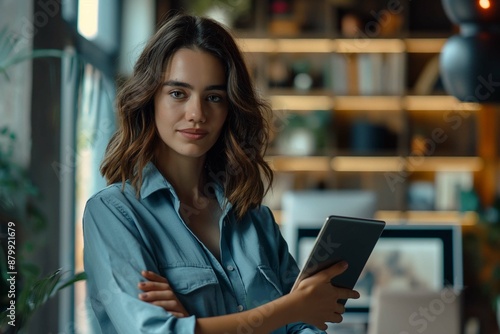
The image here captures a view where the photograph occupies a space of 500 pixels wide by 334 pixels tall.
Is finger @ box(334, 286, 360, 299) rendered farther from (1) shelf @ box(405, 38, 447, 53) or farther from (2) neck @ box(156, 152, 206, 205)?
(1) shelf @ box(405, 38, 447, 53)

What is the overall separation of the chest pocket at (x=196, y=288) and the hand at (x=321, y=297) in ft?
0.48

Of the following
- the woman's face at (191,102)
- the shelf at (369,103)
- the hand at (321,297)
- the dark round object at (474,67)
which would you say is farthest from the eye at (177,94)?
the shelf at (369,103)

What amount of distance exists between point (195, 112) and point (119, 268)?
301 mm

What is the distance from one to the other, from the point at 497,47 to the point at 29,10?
1598mm

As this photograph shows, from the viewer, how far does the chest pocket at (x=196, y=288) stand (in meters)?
1.43

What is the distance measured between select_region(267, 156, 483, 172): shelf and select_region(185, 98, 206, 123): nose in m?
4.71

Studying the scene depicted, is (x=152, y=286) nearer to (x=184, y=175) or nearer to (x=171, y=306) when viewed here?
(x=171, y=306)

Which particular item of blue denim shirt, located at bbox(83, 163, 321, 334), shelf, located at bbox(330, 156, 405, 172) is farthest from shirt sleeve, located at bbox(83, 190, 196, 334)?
shelf, located at bbox(330, 156, 405, 172)

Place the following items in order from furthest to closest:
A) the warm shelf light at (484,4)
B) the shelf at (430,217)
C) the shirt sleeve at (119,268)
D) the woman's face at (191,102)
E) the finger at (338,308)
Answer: the shelf at (430,217) → the warm shelf light at (484,4) → the finger at (338,308) → the woman's face at (191,102) → the shirt sleeve at (119,268)

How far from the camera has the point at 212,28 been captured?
1.52m

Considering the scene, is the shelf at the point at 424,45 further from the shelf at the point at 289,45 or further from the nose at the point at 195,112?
the nose at the point at 195,112

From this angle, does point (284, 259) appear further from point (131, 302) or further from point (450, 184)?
point (450, 184)

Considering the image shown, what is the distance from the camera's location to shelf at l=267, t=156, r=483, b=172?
244 inches

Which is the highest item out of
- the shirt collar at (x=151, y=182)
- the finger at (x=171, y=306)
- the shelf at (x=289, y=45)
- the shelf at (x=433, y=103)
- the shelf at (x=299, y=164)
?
the shelf at (x=289, y=45)
